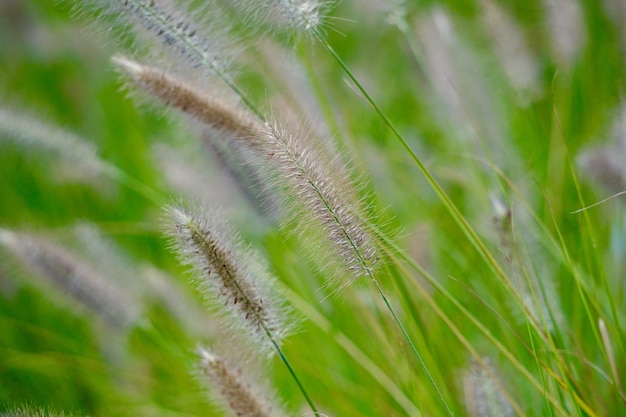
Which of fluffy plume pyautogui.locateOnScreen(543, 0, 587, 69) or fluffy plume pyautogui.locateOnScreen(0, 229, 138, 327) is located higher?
fluffy plume pyautogui.locateOnScreen(543, 0, 587, 69)

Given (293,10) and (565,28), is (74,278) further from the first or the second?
(565,28)

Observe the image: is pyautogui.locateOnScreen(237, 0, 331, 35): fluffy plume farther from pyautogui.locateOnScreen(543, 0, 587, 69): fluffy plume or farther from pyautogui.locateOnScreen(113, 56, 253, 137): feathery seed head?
pyautogui.locateOnScreen(543, 0, 587, 69): fluffy plume

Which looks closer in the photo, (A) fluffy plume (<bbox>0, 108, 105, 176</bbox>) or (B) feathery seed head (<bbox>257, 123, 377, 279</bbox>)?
(B) feathery seed head (<bbox>257, 123, 377, 279</bbox>)

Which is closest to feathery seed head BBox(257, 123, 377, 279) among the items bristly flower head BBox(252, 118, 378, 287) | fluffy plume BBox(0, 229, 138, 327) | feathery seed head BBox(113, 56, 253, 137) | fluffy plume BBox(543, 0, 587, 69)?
bristly flower head BBox(252, 118, 378, 287)

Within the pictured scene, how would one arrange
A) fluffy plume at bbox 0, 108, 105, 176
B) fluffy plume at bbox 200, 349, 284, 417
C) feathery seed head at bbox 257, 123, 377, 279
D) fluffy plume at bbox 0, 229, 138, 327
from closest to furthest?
feathery seed head at bbox 257, 123, 377, 279 → fluffy plume at bbox 200, 349, 284, 417 → fluffy plume at bbox 0, 229, 138, 327 → fluffy plume at bbox 0, 108, 105, 176

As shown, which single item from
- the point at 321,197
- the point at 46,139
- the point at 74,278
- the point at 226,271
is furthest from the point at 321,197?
the point at 46,139

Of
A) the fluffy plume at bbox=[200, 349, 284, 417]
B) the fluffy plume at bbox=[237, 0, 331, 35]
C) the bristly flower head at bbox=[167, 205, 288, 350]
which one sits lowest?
the fluffy plume at bbox=[200, 349, 284, 417]

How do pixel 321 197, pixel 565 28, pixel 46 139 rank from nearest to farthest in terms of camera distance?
pixel 321 197 < pixel 46 139 < pixel 565 28

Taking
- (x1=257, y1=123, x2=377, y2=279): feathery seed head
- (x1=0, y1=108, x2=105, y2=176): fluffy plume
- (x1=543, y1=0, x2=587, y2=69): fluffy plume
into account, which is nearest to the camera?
(x1=257, y1=123, x2=377, y2=279): feathery seed head
